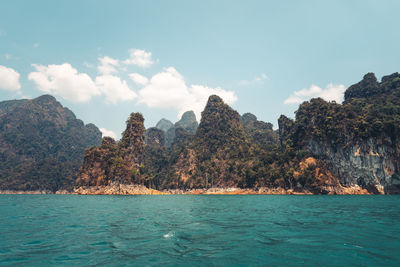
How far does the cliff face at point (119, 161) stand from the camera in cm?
12412

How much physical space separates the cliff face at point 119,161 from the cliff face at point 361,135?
90.9 meters

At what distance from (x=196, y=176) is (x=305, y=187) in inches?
2924

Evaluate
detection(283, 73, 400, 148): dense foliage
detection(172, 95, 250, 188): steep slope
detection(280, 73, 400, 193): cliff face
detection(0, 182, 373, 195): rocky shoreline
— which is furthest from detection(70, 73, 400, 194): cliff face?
detection(172, 95, 250, 188): steep slope

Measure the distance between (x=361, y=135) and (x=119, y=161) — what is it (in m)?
117

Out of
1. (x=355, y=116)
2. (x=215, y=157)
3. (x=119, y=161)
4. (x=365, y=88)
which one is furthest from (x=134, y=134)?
(x=365, y=88)

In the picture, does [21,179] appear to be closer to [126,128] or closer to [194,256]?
[126,128]

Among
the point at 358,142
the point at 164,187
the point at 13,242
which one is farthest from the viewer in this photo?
the point at 164,187

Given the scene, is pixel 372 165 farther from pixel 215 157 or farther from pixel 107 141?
pixel 107 141

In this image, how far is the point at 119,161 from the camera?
127062mm

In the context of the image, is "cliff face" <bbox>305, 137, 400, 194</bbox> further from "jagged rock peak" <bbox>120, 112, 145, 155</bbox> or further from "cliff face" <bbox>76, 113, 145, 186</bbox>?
"jagged rock peak" <bbox>120, 112, 145, 155</bbox>

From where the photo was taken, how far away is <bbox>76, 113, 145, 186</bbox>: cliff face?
124 metres

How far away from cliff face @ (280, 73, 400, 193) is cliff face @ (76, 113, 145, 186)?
298ft

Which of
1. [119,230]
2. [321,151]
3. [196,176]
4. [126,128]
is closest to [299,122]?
[321,151]

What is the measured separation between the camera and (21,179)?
183750 mm
